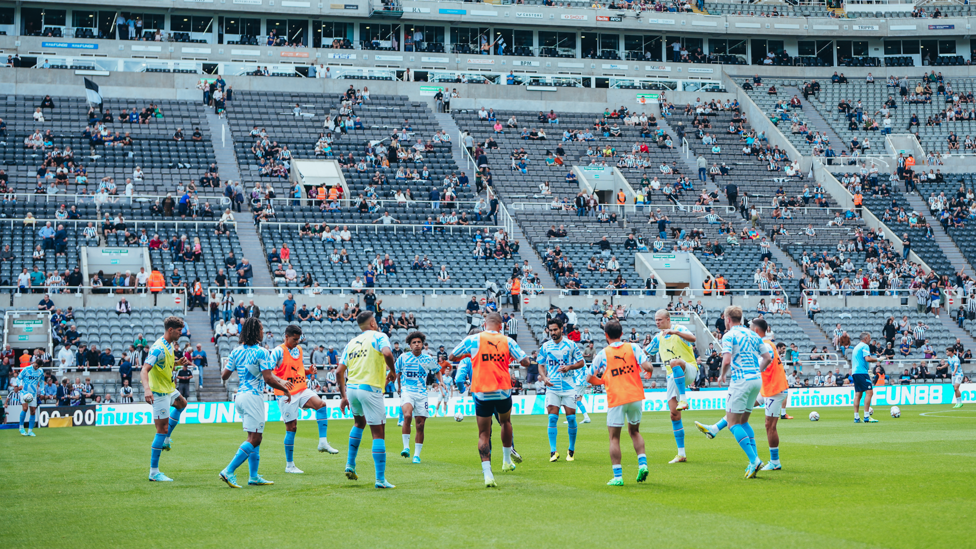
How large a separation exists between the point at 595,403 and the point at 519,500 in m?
21.4

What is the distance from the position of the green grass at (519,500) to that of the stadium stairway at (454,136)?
3434cm

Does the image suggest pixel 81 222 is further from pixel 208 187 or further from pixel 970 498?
pixel 970 498

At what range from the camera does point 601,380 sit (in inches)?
531

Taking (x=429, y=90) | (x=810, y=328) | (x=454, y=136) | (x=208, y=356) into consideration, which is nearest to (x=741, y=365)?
(x=208, y=356)

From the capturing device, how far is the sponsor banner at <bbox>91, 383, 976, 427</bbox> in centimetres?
2978

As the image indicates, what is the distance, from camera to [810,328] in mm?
42438

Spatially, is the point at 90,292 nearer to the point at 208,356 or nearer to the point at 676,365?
the point at 208,356

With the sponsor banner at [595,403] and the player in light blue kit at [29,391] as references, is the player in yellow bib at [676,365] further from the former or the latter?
the player in light blue kit at [29,391]

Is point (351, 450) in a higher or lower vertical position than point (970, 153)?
lower

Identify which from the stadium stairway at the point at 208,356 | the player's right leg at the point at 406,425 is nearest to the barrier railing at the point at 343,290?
the stadium stairway at the point at 208,356

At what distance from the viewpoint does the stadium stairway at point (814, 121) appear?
58938 mm

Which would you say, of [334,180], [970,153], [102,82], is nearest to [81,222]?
[334,180]

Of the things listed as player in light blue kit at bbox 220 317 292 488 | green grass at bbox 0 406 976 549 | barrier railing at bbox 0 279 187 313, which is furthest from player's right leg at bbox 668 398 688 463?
barrier railing at bbox 0 279 187 313

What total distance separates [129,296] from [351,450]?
26.0 m
